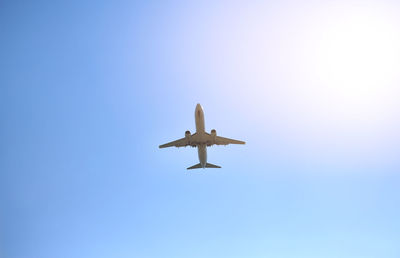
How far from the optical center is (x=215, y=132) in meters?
56.0

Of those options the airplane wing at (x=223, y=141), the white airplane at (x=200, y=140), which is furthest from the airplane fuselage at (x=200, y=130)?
the airplane wing at (x=223, y=141)

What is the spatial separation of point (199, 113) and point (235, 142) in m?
11.7

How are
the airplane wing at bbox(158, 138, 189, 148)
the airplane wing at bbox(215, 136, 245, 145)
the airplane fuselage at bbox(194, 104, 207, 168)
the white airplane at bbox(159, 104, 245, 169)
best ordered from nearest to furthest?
→ the airplane fuselage at bbox(194, 104, 207, 168)
the white airplane at bbox(159, 104, 245, 169)
the airplane wing at bbox(215, 136, 245, 145)
the airplane wing at bbox(158, 138, 189, 148)

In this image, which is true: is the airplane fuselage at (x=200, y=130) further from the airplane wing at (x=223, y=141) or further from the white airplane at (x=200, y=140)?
the airplane wing at (x=223, y=141)

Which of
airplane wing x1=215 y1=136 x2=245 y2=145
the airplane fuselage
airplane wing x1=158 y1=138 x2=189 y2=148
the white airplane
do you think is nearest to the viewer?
the airplane fuselage

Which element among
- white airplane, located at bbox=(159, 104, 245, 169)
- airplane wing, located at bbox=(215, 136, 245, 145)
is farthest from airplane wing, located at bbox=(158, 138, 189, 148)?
airplane wing, located at bbox=(215, 136, 245, 145)

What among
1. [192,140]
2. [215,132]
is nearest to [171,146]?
[192,140]

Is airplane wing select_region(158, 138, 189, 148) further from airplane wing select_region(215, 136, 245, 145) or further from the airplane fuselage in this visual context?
airplane wing select_region(215, 136, 245, 145)

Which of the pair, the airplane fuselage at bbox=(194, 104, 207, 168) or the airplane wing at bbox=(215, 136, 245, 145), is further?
the airplane wing at bbox=(215, 136, 245, 145)

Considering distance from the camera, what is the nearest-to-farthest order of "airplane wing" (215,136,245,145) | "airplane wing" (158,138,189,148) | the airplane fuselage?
the airplane fuselage → "airplane wing" (215,136,245,145) → "airplane wing" (158,138,189,148)

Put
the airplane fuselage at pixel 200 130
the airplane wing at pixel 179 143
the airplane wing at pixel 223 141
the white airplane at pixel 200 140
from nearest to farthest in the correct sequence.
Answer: the airplane fuselage at pixel 200 130 → the white airplane at pixel 200 140 → the airplane wing at pixel 223 141 → the airplane wing at pixel 179 143

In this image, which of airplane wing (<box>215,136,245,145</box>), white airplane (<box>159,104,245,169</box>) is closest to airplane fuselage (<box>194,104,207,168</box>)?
white airplane (<box>159,104,245,169</box>)

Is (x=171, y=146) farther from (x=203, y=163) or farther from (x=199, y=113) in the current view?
(x=199, y=113)

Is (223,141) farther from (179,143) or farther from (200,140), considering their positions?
(179,143)
